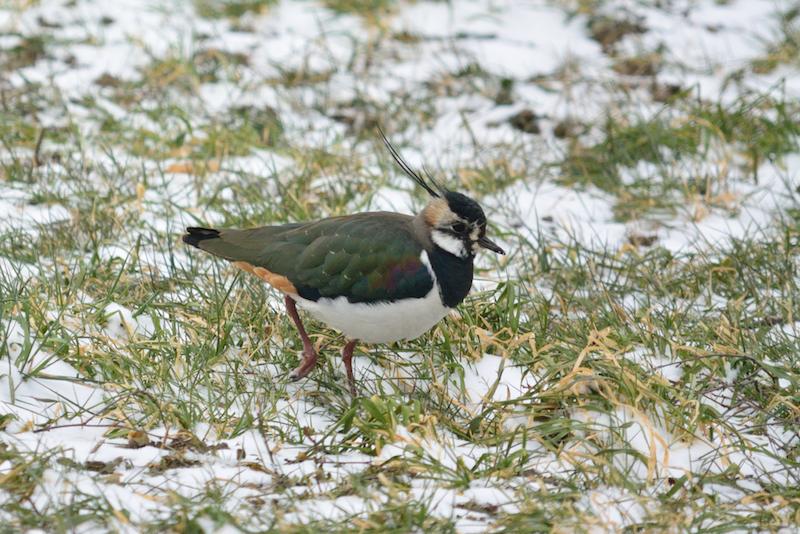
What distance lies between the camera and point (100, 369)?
13.1 feet

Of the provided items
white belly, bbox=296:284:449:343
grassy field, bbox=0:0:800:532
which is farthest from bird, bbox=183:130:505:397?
grassy field, bbox=0:0:800:532

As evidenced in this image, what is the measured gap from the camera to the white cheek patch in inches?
159

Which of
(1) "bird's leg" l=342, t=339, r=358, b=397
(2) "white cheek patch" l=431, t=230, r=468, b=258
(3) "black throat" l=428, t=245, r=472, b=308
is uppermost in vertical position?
(2) "white cheek patch" l=431, t=230, r=468, b=258

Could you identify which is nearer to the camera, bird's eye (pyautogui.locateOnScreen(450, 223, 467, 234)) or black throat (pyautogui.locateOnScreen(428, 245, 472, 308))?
black throat (pyautogui.locateOnScreen(428, 245, 472, 308))

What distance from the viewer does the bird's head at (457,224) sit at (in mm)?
A: 4031

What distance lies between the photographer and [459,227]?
4055mm

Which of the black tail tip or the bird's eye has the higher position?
the black tail tip

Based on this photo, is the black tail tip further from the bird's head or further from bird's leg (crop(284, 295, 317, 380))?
the bird's head

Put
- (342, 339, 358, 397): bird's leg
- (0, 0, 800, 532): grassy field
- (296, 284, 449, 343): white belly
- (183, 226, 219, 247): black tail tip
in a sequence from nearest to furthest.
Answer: (0, 0, 800, 532): grassy field < (296, 284, 449, 343): white belly < (342, 339, 358, 397): bird's leg < (183, 226, 219, 247): black tail tip

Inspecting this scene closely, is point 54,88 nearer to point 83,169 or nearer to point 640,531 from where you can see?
point 83,169

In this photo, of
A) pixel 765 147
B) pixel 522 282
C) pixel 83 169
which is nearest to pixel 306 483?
pixel 522 282

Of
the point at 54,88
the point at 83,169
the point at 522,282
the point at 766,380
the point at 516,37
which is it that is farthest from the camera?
the point at 516,37

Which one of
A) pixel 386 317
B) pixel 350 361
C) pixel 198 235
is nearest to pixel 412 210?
pixel 198 235

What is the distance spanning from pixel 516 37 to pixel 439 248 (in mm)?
3873
